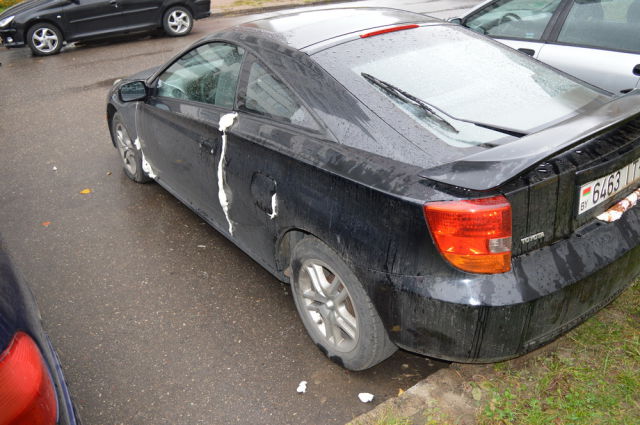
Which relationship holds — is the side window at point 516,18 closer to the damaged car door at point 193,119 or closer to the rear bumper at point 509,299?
the damaged car door at point 193,119

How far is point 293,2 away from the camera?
15.7 m

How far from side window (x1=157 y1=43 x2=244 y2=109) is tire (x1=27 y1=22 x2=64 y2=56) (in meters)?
7.67

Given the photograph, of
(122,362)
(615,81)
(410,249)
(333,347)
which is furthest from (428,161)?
(615,81)

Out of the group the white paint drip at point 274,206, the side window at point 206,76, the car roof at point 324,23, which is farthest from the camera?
the side window at point 206,76

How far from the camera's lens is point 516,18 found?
5324mm

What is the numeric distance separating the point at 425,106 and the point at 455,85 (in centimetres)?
29

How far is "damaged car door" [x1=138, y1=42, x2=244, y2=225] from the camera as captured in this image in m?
3.55

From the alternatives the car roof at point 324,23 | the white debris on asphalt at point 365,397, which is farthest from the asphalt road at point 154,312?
the car roof at point 324,23

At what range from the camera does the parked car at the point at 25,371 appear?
1689 mm

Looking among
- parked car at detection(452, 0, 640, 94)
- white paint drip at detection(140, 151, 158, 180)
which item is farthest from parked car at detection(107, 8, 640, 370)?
parked car at detection(452, 0, 640, 94)

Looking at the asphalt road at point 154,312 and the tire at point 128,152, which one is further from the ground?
the tire at point 128,152

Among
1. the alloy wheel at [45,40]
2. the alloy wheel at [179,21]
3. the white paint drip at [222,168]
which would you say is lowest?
the alloy wheel at [45,40]

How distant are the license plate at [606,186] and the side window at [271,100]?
48.4 inches

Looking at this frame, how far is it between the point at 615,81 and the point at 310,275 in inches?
119
